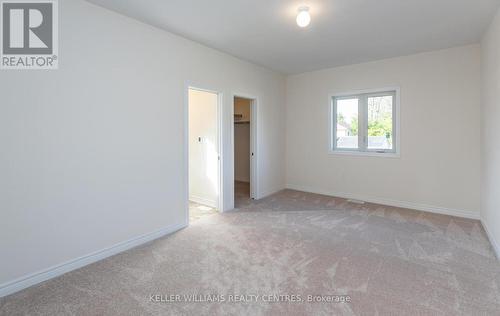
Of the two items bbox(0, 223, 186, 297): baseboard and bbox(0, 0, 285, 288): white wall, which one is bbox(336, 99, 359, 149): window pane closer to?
bbox(0, 0, 285, 288): white wall

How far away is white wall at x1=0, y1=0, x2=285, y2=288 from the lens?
219 centimetres

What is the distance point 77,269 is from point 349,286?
2591 millimetres

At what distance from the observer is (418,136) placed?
Result: 14.3ft

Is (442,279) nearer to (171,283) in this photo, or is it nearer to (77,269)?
(171,283)

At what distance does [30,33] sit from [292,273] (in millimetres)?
3307

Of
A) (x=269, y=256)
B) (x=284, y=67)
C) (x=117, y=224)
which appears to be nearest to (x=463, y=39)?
(x=284, y=67)

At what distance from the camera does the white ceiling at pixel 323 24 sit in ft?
8.74

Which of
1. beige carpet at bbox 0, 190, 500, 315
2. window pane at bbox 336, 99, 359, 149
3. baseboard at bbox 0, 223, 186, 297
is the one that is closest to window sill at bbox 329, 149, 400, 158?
window pane at bbox 336, 99, 359, 149

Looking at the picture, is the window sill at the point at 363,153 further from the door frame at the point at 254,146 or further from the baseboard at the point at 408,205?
the door frame at the point at 254,146

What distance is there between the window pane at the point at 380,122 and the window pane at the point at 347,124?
0.26 m

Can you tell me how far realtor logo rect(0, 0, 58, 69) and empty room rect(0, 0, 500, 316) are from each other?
13 mm

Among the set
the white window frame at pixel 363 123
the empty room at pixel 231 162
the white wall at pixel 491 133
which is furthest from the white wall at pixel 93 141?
the white wall at pixel 491 133

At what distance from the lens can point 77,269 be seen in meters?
2.52

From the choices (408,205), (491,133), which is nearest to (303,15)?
(491,133)
